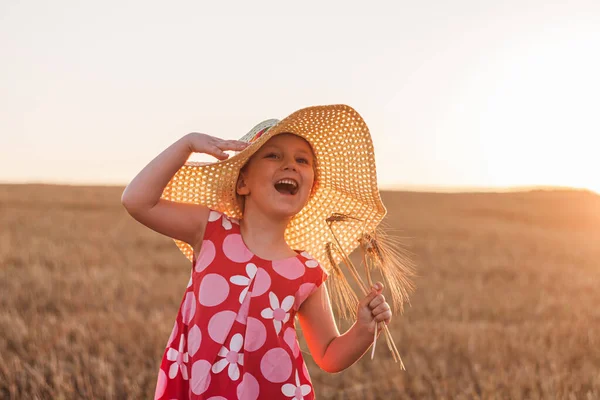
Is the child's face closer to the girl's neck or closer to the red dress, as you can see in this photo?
the girl's neck

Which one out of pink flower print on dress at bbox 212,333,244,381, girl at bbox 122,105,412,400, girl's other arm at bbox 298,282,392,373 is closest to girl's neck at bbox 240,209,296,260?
girl at bbox 122,105,412,400

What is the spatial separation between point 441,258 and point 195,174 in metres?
8.78

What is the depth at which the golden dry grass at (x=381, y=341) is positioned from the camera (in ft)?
12.9

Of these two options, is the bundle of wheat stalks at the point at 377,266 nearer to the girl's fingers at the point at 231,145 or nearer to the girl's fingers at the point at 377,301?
the girl's fingers at the point at 377,301

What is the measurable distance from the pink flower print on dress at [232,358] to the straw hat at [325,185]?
55 cm

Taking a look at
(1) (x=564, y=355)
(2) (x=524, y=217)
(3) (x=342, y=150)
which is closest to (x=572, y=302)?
(1) (x=564, y=355)

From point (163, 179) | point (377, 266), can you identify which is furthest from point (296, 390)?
point (163, 179)

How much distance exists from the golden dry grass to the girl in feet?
5.08

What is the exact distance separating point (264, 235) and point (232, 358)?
47 centimetres

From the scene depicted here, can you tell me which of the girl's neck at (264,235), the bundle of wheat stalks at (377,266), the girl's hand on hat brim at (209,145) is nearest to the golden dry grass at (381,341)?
the bundle of wheat stalks at (377,266)

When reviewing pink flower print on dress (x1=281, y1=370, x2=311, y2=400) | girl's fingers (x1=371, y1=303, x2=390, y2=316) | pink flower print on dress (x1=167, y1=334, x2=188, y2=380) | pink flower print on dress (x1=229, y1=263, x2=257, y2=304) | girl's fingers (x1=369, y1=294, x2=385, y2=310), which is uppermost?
pink flower print on dress (x1=229, y1=263, x2=257, y2=304)

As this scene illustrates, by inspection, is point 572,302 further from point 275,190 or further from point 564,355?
point 275,190

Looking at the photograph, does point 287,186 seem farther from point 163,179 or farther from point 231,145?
point 163,179

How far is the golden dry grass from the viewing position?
3.93 metres
